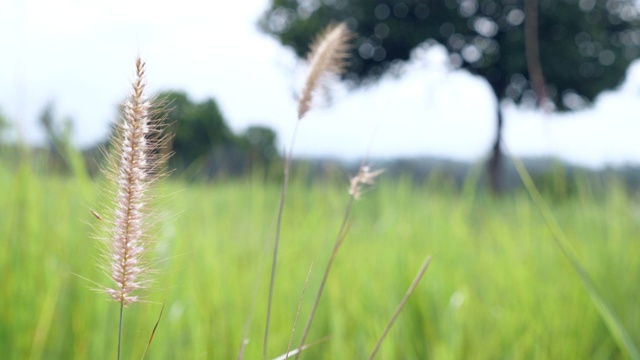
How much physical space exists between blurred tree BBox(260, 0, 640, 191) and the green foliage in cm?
2

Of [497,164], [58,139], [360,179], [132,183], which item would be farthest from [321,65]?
[497,164]

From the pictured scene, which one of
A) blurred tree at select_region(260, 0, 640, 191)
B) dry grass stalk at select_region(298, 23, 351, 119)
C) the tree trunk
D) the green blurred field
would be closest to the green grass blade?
the green blurred field

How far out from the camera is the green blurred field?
1.23 meters

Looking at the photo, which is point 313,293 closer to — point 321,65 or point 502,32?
point 321,65

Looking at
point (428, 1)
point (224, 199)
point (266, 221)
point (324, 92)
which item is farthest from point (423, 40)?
point (324, 92)

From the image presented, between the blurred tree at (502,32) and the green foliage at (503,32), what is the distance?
0.02 m

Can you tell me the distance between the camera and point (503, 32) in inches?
566

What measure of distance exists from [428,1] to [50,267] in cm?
1385

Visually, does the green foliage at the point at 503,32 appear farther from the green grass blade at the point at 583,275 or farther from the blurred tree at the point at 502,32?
the green grass blade at the point at 583,275

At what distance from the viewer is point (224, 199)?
675 centimetres

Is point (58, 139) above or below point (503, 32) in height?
below

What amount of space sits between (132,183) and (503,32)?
49.1 ft

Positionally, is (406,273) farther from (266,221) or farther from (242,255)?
(266,221)

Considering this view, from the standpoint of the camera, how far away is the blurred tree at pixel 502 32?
13906 mm
